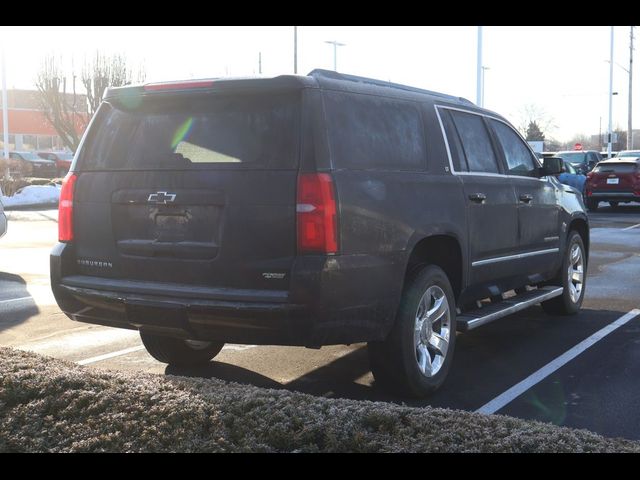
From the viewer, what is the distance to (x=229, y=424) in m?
3.73

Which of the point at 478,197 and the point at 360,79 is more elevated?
the point at 360,79

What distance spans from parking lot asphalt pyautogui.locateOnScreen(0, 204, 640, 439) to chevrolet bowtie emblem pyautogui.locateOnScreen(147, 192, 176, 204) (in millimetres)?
1559

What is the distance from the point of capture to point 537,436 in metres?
3.49

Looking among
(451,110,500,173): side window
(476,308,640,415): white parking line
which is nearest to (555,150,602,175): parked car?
(476,308,640,415): white parking line

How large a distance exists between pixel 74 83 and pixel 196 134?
39716 millimetres

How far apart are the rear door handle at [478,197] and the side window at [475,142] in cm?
21

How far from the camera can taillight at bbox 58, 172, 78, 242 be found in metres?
5.31

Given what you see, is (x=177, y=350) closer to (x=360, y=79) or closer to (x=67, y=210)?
(x=67, y=210)

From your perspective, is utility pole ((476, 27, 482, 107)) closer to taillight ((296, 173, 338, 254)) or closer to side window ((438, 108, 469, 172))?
side window ((438, 108, 469, 172))

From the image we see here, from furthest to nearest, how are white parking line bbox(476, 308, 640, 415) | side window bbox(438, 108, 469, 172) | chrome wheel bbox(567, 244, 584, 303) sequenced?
chrome wheel bbox(567, 244, 584, 303) → side window bbox(438, 108, 469, 172) → white parking line bbox(476, 308, 640, 415)

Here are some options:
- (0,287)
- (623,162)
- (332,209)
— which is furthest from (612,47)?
(332,209)

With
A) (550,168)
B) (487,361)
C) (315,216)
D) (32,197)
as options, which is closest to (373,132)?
(315,216)

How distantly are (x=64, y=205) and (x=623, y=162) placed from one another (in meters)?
21.3

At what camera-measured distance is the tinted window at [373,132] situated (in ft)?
15.6
